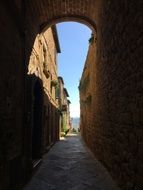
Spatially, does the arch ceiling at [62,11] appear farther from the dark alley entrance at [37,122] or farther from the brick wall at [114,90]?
the dark alley entrance at [37,122]

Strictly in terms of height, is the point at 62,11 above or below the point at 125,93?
above

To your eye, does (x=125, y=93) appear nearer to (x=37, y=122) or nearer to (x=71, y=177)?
(x=71, y=177)

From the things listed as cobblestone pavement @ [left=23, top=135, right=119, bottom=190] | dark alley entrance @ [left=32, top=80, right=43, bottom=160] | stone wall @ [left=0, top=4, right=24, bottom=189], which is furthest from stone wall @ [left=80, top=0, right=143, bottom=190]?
dark alley entrance @ [left=32, top=80, right=43, bottom=160]

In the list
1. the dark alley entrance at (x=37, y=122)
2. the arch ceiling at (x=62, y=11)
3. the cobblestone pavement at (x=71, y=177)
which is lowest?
the cobblestone pavement at (x=71, y=177)

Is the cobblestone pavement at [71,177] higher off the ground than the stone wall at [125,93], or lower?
lower

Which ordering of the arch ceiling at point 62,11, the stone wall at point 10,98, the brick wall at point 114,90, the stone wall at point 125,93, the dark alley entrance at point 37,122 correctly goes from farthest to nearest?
the dark alley entrance at point 37,122 → the arch ceiling at point 62,11 → the stone wall at point 10,98 → the brick wall at point 114,90 → the stone wall at point 125,93

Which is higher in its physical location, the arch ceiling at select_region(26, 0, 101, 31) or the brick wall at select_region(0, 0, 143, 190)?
the arch ceiling at select_region(26, 0, 101, 31)

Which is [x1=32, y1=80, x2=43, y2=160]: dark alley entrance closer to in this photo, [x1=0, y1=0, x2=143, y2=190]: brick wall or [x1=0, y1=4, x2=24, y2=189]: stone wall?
[x1=0, y1=0, x2=143, y2=190]: brick wall

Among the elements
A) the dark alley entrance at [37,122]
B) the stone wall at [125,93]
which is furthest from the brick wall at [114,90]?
the dark alley entrance at [37,122]

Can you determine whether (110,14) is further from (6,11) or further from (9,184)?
(9,184)

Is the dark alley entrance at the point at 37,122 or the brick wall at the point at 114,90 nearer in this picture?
the brick wall at the point at 114,90

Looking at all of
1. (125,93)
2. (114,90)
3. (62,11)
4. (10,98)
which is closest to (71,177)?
(114,90)

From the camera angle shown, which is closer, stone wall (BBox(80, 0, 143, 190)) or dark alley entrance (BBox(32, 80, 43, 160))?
stone wall (BBox(80, 0, 143, 190))

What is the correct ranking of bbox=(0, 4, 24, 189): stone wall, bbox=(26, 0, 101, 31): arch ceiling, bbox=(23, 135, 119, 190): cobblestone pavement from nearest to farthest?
1. bbox=(0, 4, 24, 189): stone wall
2. bbox=(23, 135, 119, 190): cobblestone pavement
3. bbox=(26, 0, 101, 31): arch ceiling
